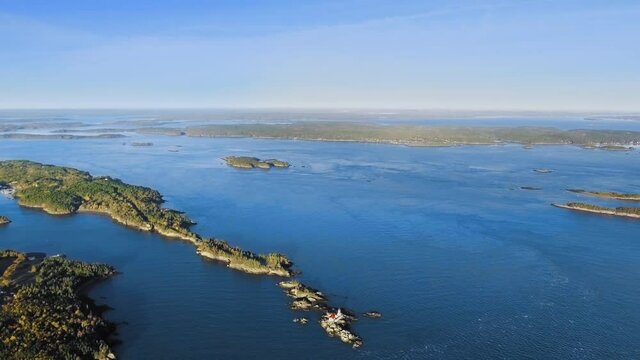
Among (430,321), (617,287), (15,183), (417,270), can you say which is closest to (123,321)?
(430,321)

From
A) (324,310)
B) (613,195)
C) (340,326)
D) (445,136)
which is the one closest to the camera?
(340,326)

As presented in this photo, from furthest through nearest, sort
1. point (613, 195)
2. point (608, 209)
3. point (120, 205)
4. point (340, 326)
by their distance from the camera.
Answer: point (613, 195)
point (608, 209)
point (120, 205)
point (340, 326)

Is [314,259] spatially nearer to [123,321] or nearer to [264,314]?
[264,314]


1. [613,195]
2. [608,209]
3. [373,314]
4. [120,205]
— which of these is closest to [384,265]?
[373,314]

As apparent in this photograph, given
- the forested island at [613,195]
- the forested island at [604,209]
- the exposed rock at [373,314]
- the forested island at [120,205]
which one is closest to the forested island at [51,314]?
the forested island at [120,205]

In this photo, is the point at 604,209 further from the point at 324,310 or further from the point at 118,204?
the point at 118,204

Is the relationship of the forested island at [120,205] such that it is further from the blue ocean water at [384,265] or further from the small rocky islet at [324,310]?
the blue ocean water at [384,265]
